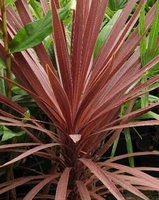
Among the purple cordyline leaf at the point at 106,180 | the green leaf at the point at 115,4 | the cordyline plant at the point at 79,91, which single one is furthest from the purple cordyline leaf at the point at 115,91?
the green leaf at the point at 115,4

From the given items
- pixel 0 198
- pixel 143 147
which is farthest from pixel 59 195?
pixel 143 147

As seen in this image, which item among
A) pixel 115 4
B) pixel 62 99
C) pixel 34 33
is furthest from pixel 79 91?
pixel 115 4

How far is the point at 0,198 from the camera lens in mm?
1227

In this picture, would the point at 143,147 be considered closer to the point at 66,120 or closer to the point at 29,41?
the point at 66,120

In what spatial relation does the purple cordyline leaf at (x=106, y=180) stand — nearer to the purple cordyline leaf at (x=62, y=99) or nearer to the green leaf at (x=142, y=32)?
the purple cordyline leaf at (x=62, y=99)

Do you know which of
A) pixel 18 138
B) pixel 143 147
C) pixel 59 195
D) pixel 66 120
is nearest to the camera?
pixel 59 195

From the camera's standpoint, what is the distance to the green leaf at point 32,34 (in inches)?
36.3

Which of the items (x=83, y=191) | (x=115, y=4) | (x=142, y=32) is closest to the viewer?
(x=83, y=191)

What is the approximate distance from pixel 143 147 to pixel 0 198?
89cm

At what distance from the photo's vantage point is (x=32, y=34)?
3.09 feet

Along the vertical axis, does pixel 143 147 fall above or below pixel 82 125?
below

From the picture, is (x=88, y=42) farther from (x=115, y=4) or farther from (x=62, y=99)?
(x=115, y=4)

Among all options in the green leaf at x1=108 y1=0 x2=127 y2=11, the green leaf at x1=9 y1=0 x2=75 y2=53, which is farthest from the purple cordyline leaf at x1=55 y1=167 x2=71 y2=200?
the green leaf at x1=108 y1=0 x2=127 y2=11

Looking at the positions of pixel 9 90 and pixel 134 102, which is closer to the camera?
pixel 9 90
